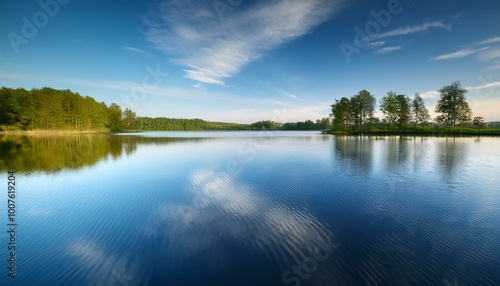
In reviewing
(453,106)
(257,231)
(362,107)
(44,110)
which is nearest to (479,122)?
(453,106)

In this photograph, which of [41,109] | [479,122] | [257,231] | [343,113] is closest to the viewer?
[257,231]

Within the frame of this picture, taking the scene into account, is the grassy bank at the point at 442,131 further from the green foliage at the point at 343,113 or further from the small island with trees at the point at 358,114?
the green foliage at the point at 343,113

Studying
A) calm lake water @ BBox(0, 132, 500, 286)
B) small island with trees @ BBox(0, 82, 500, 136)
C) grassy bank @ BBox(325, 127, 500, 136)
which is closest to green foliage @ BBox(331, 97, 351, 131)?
small island with trees @ BBox(0, 82, 500, 136)

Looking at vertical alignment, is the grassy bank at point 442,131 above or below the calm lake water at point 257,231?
above

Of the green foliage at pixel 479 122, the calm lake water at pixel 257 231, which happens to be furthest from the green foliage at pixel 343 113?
the calm lake water at pixel 257 231

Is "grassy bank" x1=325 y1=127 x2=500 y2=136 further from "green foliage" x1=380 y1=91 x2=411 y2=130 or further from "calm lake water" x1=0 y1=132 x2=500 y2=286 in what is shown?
"calm lake water" x1=0 y1=132 x2=500 y2=286

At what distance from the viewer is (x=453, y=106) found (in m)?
80.6

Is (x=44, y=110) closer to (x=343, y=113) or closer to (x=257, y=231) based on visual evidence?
(x=257, y=231)

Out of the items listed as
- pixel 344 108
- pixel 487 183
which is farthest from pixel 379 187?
pixel 344 108

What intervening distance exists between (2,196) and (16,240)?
341 inches

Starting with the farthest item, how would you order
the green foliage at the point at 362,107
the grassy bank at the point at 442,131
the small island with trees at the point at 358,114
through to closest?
the green foliage at the point at 362,107
the small island with trees at the point at 358,114
the grassy bank at the point at 442,131

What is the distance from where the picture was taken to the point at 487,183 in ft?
54.5

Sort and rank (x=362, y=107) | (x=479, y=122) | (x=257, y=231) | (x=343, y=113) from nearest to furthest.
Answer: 1. (x=257, y=231)
2. (x=479, y=122)
3. (x=362, y=107)
4. (x=343, y=113)

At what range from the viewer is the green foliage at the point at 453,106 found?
79375mm
